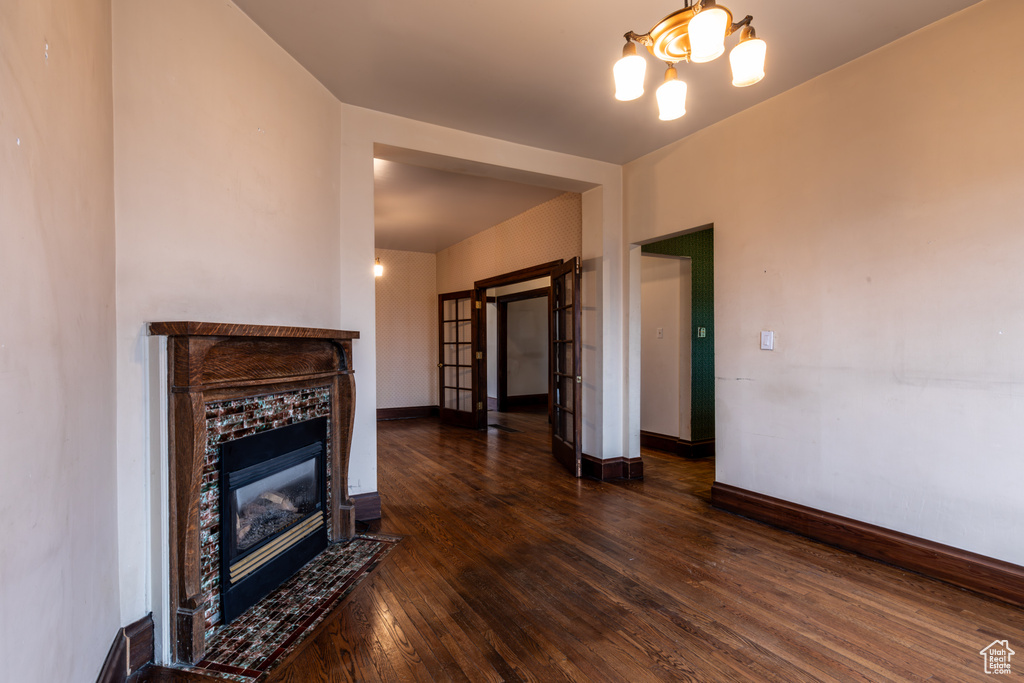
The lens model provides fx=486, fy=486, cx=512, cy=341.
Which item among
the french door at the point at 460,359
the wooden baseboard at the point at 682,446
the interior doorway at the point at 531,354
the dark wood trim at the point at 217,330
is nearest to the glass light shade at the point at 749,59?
the dark wood trim at the point at 217,330

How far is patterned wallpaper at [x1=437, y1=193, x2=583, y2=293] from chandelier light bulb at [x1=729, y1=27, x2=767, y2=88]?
3137mm

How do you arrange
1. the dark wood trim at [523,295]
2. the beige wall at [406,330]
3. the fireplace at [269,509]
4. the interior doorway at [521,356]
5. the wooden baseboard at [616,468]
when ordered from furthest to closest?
1. the interior doorway at [521,356]
2. the beige wall at [406,330]
3. the dark wood trim at [523,295]
4. the wooden baseboard at [616,468]
5. the fireplace at [269,509]

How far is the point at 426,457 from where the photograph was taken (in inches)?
206

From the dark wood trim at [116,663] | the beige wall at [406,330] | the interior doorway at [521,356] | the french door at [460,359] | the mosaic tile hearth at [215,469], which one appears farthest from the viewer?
the interior doorway at [521,356]

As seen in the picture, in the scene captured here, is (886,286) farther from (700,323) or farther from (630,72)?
(700,323)

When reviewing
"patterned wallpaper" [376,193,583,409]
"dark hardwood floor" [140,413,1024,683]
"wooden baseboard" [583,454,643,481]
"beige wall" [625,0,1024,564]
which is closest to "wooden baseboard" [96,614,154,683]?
"dark hardwood floor" [140,413,1024,683]

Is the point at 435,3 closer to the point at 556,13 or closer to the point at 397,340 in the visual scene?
the point at 556,13

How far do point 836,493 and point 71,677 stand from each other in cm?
353

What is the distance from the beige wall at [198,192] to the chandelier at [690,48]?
1791 millimetres

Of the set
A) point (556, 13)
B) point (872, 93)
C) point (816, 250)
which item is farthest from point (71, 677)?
point (872, 93)

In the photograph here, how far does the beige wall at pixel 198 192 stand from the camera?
1835 millimetres

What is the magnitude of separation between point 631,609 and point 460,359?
18.3 feet

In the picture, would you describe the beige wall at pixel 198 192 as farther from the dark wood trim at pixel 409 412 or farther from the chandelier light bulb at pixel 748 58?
the dark wood trim at pixel 409 412

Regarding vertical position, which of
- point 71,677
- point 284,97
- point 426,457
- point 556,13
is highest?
point 556,13
